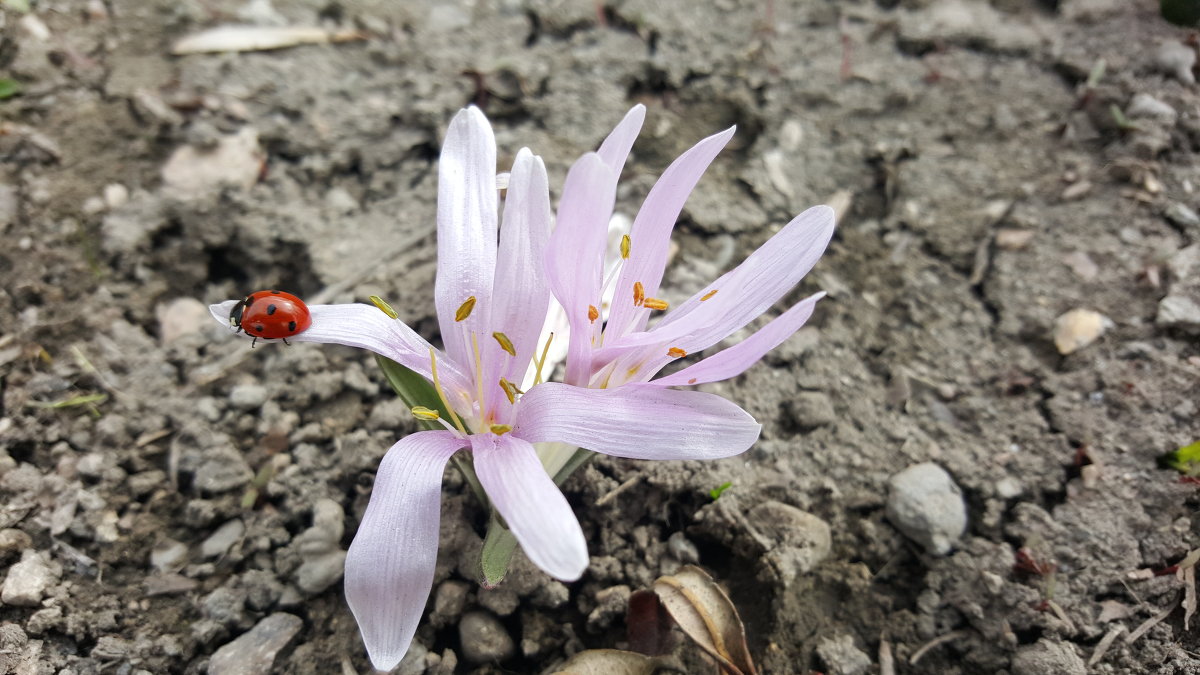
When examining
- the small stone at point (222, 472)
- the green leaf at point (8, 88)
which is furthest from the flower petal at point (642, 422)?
the green leaf at point (8, 88)

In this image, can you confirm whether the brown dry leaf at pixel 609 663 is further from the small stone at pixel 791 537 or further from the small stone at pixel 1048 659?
the small stone at pixel 1048 659

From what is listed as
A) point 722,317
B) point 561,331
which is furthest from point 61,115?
point 722,317

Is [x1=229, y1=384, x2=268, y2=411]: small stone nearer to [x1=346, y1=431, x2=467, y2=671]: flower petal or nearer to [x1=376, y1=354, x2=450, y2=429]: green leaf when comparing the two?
[x1=376, y1=354, x2=450, y2=429]: green leaf

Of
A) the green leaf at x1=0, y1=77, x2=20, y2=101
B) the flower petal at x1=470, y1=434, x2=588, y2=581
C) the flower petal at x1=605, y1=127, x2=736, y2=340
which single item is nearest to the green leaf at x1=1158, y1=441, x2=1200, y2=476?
the flower petal at x1=605, y1=127, x2=736, y2=340

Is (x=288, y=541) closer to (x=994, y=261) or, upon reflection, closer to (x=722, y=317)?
(x=722, y=317)

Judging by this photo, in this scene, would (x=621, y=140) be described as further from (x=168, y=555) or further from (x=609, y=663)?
(x=168, y=555)

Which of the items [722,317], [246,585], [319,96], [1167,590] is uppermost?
[722,317]

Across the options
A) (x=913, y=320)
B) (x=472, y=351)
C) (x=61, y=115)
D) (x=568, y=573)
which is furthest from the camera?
(x=61, y=115)

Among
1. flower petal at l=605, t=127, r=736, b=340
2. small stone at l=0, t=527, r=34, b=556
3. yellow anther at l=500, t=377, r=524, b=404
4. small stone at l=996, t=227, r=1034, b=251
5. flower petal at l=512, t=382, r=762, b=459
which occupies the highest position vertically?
flower petal at l=605, t=127, r=736, b=340
